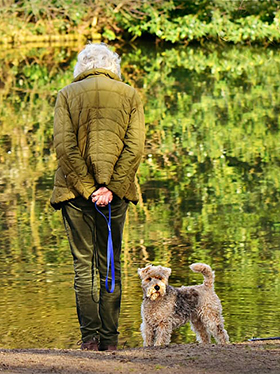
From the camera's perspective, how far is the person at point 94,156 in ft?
17.6

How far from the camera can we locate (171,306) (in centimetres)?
582

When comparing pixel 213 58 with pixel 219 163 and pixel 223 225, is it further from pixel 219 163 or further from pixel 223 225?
pixel 223 225

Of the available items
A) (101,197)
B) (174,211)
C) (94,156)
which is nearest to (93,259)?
(101,197)

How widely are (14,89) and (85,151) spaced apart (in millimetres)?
18353

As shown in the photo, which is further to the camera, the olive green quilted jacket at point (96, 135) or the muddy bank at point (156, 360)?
the olive green quilted jacket at point (96, 135)

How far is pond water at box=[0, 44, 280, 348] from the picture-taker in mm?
6914

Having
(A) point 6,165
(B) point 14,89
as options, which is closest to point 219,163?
(A) point 6,165

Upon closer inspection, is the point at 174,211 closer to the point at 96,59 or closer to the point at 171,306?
the point at 171,306

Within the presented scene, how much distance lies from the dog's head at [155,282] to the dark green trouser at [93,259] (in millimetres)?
210

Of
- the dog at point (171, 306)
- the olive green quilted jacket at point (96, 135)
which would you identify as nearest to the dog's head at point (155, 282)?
the dog at point (171, 306)

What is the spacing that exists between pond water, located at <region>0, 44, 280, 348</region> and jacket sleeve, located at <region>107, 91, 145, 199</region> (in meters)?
1.39

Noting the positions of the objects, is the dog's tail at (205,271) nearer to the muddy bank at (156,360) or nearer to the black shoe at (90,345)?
the muddy bank at (156,360)

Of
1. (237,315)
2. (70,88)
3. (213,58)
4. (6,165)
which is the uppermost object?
(213,58)

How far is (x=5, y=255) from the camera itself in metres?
8.83
